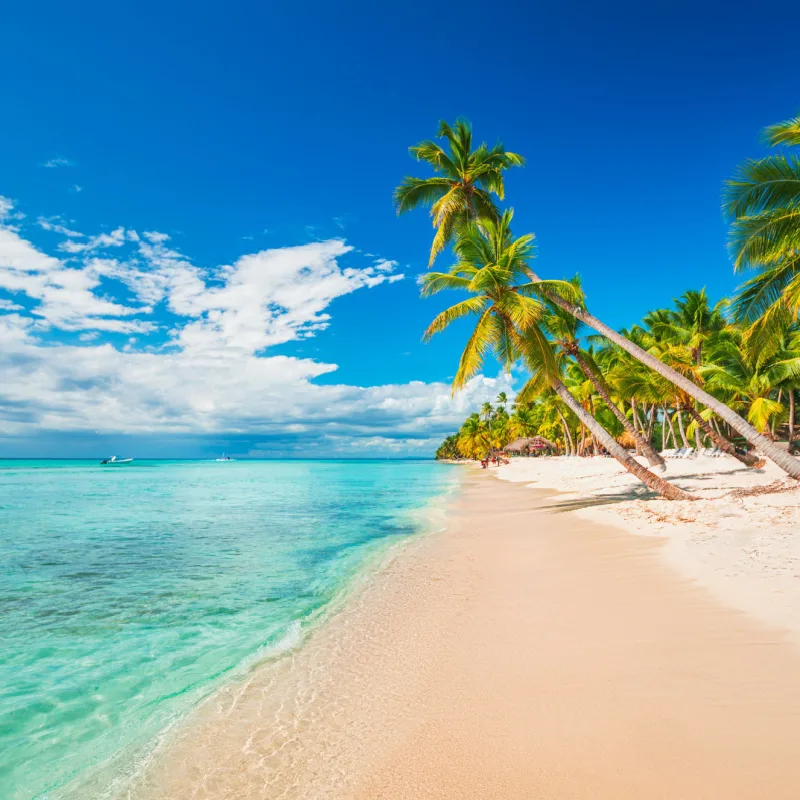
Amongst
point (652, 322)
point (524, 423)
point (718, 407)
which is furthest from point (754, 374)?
point (524, 423)

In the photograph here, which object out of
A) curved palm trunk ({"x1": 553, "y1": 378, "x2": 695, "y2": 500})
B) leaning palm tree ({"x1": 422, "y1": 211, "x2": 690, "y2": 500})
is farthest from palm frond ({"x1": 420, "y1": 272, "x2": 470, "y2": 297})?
curved palm trunk ({"x1": 553, "y1": 378, "x2": 695, "y2": 500})

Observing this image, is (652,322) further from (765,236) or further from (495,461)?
(495,461)

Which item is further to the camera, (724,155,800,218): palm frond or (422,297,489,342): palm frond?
(422,297,489,342): palm frond

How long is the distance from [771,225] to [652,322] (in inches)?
832

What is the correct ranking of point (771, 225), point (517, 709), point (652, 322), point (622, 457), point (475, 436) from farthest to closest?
point (475, 436), point (652, 322), point (622, 457), point (771, 225), point (517, 709)

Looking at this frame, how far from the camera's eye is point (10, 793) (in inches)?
112

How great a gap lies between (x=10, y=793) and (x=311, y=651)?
8.10 feet

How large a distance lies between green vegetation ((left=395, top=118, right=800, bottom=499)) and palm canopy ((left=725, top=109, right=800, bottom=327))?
0.02 metres

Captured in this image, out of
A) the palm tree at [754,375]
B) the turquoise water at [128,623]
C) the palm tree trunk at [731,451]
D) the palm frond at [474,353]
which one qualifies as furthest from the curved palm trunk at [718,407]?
the palm tree at [754,375]

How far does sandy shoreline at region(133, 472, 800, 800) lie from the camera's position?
102 inches

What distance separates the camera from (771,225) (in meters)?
10.8

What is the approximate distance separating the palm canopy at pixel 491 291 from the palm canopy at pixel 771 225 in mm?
4158

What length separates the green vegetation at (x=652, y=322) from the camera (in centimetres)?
1107

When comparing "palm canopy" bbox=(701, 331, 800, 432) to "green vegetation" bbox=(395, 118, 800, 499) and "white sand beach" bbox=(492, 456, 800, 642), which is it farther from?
"white sand beach" bbox=(492, 456, 800, 642)
